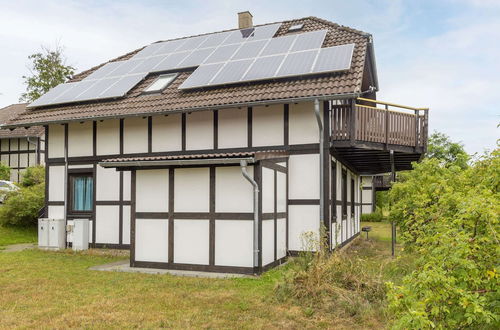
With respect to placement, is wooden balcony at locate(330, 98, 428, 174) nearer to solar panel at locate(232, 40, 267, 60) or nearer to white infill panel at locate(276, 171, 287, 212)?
white infill panel at locate(276, 171, 287, 212)

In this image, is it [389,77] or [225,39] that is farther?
[389,77]

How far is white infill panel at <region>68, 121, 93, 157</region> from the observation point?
41.3 ft

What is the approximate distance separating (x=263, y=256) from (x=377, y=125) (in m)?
4.29

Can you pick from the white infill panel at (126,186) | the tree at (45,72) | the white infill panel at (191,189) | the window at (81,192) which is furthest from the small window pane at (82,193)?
the tree at (45,72)

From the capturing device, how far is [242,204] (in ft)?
29.2

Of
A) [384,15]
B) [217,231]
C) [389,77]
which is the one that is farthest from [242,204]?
[389,77]

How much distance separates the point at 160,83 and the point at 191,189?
16.0ft

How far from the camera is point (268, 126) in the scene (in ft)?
34.5

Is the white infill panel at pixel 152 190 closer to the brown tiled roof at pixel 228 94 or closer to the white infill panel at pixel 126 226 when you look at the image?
the brown tiled roof at pixel 228 94

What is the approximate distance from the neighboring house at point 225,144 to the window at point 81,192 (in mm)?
34

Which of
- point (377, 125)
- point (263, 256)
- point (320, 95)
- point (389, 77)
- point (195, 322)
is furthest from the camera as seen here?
point (389, 77)

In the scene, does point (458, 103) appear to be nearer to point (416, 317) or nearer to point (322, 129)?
point (322, 129)

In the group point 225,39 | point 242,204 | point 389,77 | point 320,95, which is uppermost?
point 225,39

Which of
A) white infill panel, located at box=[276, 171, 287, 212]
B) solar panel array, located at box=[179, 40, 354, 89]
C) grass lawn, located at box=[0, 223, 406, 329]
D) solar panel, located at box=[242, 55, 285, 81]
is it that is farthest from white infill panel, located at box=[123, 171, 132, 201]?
white infill panel, located at box=[276, 171, 287, 212]
